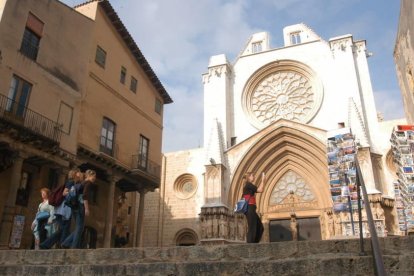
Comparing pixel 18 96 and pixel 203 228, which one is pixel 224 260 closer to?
pixel 18 96

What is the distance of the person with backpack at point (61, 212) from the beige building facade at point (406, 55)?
10862 millimetres

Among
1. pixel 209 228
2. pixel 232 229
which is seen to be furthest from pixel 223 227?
pixel 232 229

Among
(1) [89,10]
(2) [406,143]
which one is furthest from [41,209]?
(1) [89,10]

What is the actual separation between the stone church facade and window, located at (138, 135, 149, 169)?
3.50 m

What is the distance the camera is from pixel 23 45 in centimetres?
1313

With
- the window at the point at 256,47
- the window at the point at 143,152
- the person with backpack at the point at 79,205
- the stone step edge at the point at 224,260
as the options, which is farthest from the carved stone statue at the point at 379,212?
the person with backpack at the point at 79,205

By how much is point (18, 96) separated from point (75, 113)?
2.55m

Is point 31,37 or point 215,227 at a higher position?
point 31,37

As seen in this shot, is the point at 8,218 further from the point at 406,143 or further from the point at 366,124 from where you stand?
the point at 366,124

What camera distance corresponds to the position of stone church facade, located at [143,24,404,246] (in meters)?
19.2

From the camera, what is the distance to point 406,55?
1403 cm

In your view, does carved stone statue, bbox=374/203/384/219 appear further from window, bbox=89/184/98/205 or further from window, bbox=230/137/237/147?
window, bbox=89/184/98/205

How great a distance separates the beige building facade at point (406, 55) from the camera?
12.4m

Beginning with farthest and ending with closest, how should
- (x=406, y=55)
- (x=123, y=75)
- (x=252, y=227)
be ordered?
(x=123, y=75) < (x=406, y=55) < (x=252, y=227)
